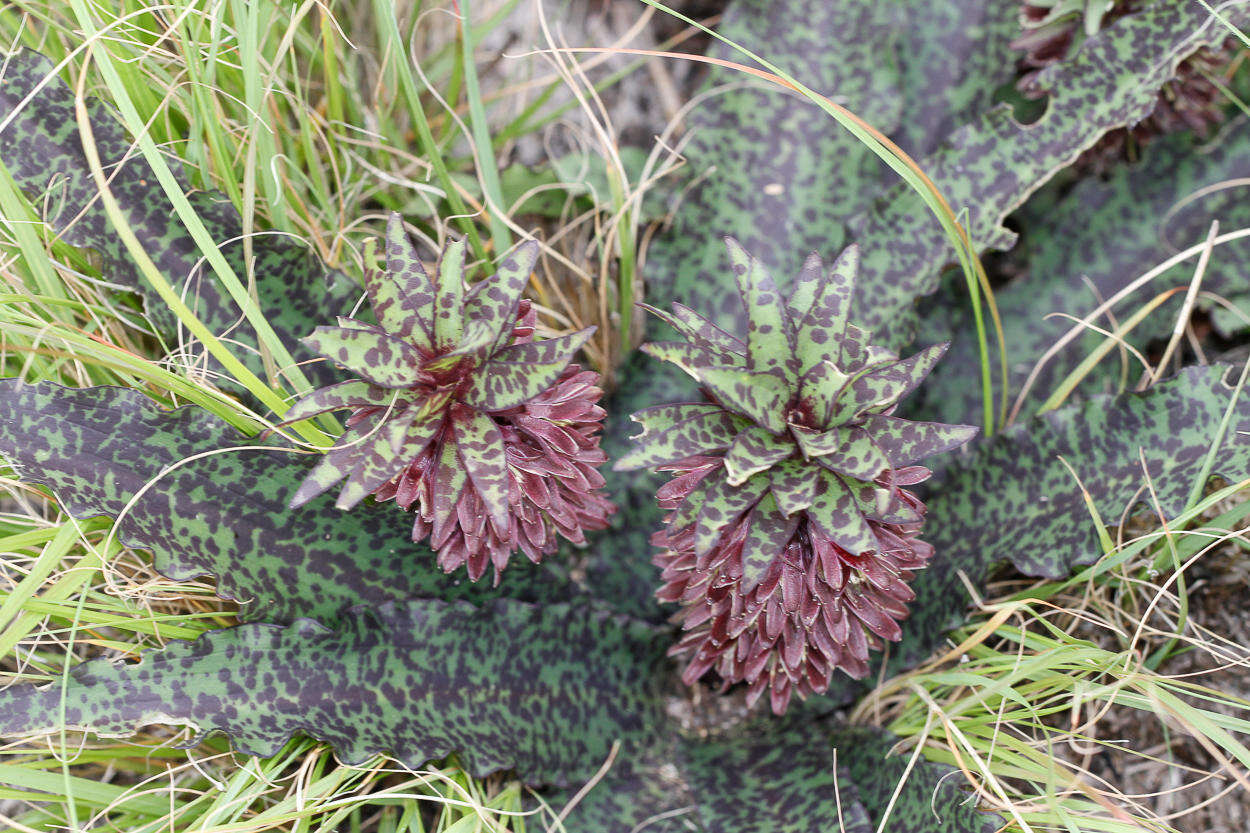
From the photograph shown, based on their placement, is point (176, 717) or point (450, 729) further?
point (450, 729)

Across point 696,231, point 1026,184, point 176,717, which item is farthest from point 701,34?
point 176,717

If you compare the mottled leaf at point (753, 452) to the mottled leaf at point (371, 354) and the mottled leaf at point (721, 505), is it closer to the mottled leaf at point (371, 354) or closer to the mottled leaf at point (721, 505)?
the mottled leaf at point (721, 505)

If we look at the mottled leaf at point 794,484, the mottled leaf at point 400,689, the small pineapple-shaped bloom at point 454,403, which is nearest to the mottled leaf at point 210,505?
the mottled leaf at point 400,689

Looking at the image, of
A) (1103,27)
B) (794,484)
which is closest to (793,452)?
(794,484)

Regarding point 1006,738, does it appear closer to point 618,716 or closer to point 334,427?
point 618,716

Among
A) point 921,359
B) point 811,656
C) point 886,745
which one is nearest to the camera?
point 921,359

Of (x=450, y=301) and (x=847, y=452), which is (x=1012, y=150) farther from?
(x=450, y=301)

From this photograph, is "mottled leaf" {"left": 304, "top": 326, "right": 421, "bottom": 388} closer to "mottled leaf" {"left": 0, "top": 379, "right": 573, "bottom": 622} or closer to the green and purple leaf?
"mottled leaf" {"left": 0, "top": 379, "right": 573, "bottom": 622}
